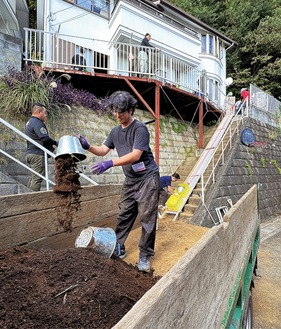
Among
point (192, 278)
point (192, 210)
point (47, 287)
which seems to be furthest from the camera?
point (192, 210)

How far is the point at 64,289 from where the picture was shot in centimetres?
143

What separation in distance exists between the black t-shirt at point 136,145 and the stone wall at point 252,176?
11.2 ft

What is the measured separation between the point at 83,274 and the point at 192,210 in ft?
14.9

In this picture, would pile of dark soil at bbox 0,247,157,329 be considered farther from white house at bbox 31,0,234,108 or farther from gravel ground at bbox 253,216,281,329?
white house at bbox 31,0,234,108

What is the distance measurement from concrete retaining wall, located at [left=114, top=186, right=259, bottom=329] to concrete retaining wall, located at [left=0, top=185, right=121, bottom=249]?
118 centimetres

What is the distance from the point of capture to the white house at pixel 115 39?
8.03m

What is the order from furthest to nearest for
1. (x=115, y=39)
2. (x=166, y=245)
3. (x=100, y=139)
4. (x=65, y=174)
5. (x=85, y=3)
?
(x=115, y=39)
(x=85, y=3)
(x=100, y=139)
(x=166, y=245)
(x=65, y=174)

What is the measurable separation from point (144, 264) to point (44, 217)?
1.03m

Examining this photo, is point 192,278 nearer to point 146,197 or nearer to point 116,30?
point 146,197

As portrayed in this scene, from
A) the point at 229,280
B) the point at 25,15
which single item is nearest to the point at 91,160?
the point at 229,280

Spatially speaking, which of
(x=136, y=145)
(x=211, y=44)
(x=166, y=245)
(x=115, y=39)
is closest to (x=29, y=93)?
(x=136, y=145)

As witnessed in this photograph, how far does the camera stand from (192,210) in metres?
5.82

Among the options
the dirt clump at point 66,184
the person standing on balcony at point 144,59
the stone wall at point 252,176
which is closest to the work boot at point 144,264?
the dirt clump at point 66,184

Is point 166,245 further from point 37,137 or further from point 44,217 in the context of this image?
point 37,137
